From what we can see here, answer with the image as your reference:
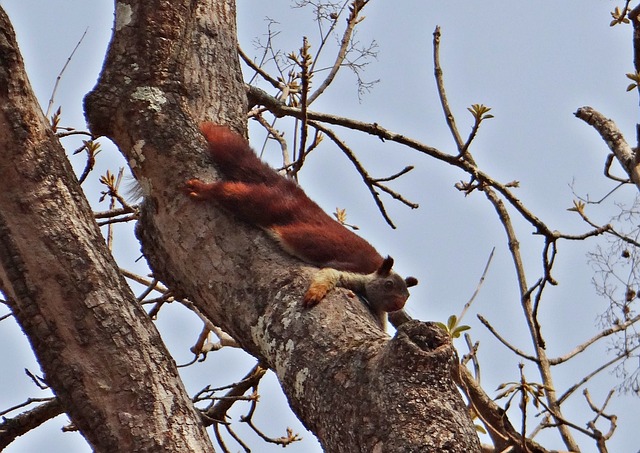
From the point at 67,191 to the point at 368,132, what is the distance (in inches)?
91.5

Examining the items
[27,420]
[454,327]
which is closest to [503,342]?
[454,327]

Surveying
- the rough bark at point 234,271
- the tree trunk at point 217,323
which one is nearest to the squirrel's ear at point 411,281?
the rough bark at point 234,271

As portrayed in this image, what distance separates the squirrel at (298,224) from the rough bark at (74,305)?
65 cm

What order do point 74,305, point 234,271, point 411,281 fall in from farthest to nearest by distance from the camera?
point 411,281
point 234,271
point 74,305

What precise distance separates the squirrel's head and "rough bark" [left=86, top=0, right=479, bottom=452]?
1.12 m

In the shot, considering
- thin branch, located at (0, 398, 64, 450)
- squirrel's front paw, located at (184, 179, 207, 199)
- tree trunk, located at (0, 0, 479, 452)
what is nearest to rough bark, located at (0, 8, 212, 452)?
tree trunk, located at (0, 0, 479, 452)

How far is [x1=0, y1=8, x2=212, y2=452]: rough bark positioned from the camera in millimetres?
2246

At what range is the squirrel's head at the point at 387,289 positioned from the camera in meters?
4.22

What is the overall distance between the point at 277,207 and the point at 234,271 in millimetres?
1117

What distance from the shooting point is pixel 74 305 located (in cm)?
232

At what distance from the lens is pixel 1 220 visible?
2391mm

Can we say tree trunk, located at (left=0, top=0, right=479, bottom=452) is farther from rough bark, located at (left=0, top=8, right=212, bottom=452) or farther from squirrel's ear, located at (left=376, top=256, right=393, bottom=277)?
squirrel's ear, located at (left=376, top=256, right=393, bottom=277)

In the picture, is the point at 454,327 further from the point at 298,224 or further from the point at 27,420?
the point at 27,420

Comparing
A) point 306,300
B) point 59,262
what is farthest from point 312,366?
point 59,262
